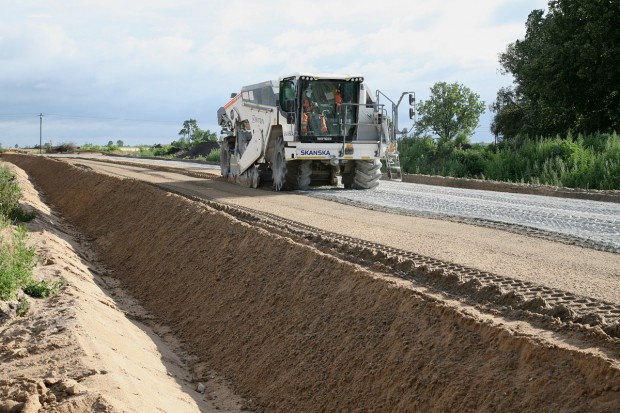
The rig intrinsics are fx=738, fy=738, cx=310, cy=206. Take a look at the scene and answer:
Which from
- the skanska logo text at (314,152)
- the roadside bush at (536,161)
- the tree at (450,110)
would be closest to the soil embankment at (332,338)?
the skanska logo text at (314,152)

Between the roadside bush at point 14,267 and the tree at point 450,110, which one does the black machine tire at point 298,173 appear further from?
the tree at point 450,110

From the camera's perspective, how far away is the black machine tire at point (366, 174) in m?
21.1

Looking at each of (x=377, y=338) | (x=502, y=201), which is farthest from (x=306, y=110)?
(x=377, y=338)

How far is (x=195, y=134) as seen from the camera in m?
94.2

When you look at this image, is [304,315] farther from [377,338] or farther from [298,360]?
[377,338]

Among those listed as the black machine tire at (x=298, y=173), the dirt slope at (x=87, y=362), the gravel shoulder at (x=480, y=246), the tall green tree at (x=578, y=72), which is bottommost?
the dirt slope at (x=87, y=362)

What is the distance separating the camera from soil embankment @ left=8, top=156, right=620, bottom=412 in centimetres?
518

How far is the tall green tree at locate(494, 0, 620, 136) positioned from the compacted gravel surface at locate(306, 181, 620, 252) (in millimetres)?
13400

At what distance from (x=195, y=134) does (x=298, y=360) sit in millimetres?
88515

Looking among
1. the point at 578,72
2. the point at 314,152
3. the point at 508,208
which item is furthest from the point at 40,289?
the point at 578,72

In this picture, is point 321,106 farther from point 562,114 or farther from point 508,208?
point 562,114

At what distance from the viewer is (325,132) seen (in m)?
20.5

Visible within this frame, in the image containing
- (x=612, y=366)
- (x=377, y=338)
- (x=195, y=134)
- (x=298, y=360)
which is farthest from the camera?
(x=195, y=134)

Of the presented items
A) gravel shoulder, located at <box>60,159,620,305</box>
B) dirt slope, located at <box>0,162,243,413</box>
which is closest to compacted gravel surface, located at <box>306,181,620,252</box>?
gravel shoulder, located at <box>60,159,620,305</box>
